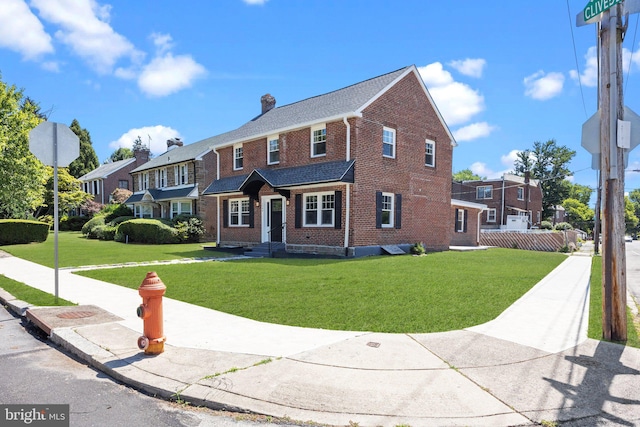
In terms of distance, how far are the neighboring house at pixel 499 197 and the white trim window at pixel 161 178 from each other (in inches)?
1209

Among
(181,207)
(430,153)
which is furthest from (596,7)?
(181,207)

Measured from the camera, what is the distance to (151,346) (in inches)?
183

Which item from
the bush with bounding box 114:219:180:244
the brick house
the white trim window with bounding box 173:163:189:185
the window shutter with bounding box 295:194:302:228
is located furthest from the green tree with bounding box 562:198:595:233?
the bush with bounding box 114:219:180:244

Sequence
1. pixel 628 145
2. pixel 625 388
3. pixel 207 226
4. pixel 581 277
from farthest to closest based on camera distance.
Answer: pixel 207 226, pixel 581 277, pixel 628 145, pixel 625 388

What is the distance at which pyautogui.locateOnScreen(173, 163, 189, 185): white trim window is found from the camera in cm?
3031

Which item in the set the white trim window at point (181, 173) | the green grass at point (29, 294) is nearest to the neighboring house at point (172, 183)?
the white trim window at point (181, 173)

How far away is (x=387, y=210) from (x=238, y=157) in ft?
29.4

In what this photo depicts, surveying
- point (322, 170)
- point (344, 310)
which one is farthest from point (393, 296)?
point (322, 170)

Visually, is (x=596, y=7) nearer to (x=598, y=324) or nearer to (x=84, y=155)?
(x=598, y=324)

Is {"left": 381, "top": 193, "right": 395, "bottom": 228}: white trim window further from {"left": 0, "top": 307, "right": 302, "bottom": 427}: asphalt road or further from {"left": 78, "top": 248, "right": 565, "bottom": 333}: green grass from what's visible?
{"left": 0, "top": 307, "right": 302, "bottom": 427}: asphalt road

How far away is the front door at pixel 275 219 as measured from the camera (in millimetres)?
19266

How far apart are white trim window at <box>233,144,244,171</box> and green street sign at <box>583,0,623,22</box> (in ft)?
58.0

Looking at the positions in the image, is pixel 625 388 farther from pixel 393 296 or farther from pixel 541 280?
pixel 541 280

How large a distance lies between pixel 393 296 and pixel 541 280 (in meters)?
5.79
